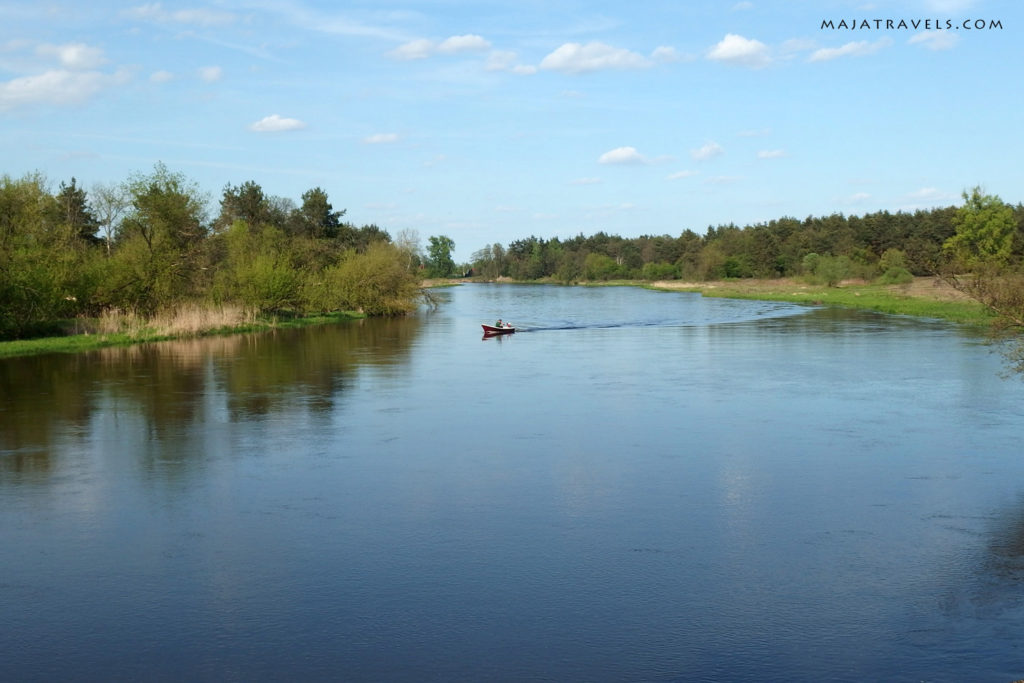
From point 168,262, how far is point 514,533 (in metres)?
42.0

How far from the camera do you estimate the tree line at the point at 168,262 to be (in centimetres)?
4062

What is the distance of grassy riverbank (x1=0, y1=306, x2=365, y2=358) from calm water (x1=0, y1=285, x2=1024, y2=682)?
A: 13.4 metres

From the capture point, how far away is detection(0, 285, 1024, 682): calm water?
8359mm

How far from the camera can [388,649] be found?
8.43 meters

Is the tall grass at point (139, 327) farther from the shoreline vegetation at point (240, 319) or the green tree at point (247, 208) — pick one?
the green tree at point (247, 208)

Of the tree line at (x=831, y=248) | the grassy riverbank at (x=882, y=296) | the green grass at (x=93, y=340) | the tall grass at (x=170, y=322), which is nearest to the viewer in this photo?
the green grass at (x=93, y=340)

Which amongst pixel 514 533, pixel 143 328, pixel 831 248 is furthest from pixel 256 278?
pixel 831 248

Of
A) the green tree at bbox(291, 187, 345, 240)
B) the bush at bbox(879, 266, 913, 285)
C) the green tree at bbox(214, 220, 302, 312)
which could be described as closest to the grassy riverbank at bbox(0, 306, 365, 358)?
the green tree at bbox(214, 220, 302, 312)

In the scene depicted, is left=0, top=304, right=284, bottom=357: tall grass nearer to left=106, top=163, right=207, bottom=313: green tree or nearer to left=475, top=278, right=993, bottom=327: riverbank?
left=106, top=163, right=207, bottom=313: green tree

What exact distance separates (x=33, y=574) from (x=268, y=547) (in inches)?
102

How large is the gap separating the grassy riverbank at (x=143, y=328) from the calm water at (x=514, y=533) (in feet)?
43.8

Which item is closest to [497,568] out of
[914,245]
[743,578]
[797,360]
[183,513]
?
[743,578]

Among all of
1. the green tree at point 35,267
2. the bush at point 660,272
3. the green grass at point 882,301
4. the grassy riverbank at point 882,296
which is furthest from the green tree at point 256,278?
the bush at point 660,272

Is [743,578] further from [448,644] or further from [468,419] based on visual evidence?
[468,419]
